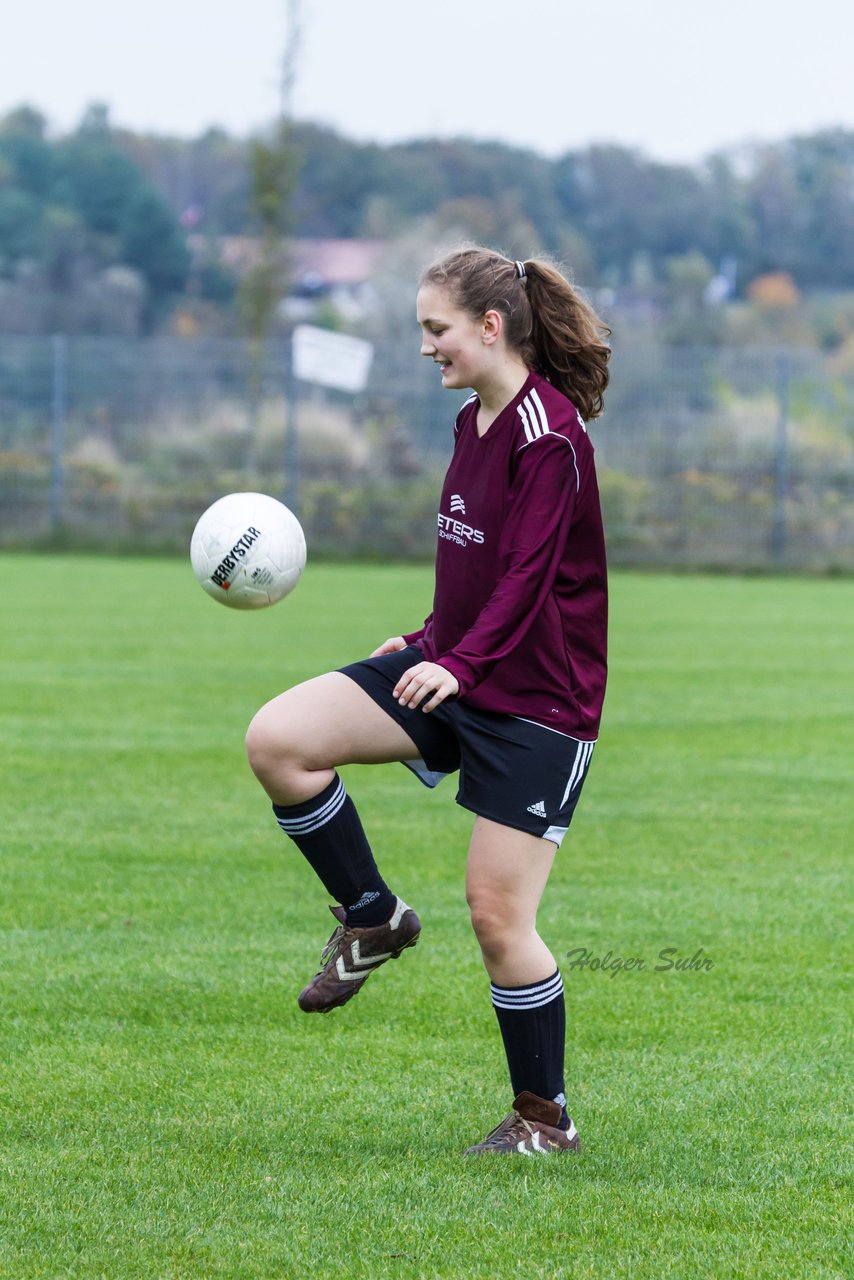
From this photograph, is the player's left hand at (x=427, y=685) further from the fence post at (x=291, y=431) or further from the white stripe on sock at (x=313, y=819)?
the fence post at (x=291, y=431)

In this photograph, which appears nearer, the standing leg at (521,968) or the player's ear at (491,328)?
the standing leg at (521,968)

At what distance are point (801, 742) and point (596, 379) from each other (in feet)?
18.8

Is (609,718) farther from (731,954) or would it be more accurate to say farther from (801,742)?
(731,954)

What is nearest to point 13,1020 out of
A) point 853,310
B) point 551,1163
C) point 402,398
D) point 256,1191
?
point 256,1191

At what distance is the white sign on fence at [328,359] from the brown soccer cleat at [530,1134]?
792 inches

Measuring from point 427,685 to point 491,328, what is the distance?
2.85 ft

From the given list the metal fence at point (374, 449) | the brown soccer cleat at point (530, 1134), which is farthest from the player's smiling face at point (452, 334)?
the metal fence at point (374, 449)

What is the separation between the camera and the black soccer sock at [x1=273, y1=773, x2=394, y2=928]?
3955mm

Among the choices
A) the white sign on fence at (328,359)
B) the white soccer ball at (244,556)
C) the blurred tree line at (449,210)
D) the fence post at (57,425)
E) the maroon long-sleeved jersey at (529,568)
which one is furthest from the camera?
→ the blurred tree line at (449,210)

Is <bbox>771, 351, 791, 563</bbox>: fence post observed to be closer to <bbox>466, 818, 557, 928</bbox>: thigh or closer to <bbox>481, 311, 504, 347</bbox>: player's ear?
<bbox>481, 311, 504, 347</bbox>: player's ear

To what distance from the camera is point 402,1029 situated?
4.65 meters

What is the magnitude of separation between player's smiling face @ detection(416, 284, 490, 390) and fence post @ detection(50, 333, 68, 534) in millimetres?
20489

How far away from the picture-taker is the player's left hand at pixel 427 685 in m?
3.52

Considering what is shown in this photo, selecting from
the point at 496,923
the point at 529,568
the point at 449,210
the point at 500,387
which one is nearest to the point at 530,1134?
the point at 496,923
